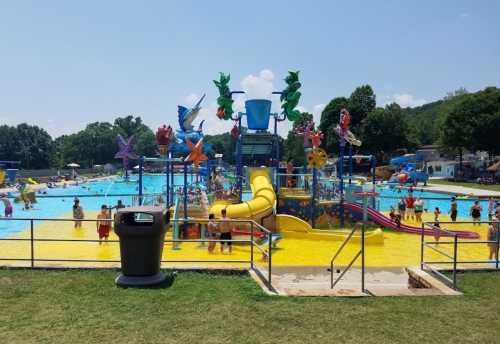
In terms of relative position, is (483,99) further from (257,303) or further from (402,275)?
(257,303)

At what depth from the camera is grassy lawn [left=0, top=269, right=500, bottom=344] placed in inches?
198

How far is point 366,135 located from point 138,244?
56241 mm

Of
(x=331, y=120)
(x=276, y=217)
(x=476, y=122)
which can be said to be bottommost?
(x=276, y=217)

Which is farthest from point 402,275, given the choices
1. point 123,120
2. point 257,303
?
point 123,120

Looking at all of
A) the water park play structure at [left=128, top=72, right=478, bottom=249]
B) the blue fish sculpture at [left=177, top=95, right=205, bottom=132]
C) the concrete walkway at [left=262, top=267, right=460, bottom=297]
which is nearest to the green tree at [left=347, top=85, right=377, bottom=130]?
the water park play structure at [left=128, top=72, right=478, bottom=249]

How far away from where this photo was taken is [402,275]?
394 inches

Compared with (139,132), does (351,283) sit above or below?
below

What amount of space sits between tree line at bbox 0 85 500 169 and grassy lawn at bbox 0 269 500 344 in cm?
3476

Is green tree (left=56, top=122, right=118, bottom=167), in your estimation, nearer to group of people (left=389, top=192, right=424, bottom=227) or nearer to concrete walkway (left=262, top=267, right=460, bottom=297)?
group of people (left=389, top=192, right=424, bottom=227)

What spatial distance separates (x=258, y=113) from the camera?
20.1m

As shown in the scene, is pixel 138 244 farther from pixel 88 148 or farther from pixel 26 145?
pixel 88 148

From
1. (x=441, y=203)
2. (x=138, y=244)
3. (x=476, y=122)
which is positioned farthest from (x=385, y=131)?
(x=138, y=244)

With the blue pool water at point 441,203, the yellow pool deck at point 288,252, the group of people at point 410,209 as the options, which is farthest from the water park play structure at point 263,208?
the blue pool water at point 441,203

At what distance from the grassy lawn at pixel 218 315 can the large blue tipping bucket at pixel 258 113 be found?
44.0 feet
